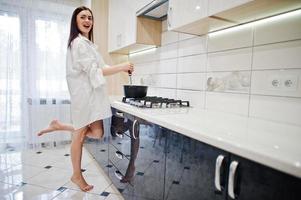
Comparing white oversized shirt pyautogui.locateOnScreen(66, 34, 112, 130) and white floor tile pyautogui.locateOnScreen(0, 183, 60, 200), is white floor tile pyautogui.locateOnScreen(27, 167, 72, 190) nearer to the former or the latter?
white floor tile pyautogui.locateOnScreen(0, 183, 60, 200)

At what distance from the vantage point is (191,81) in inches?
68.0

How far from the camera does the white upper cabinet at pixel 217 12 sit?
984 millimetres

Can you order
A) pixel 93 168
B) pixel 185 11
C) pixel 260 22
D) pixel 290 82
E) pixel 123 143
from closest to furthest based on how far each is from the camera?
pixel 290 82 → pixel 260 22 → pixel 185 11 → pixel 123 143 → pixel 93 168

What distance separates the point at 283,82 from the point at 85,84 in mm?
1345

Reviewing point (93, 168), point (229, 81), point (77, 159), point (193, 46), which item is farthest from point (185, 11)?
point (93, 168)

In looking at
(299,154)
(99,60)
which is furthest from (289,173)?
(99,60)

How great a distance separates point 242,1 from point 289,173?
772 mm

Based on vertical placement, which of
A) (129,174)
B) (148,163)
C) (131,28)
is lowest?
(129,174)

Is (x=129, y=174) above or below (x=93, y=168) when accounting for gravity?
above

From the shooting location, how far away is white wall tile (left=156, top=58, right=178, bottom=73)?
195 cm

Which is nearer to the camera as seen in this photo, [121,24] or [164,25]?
[164,25]

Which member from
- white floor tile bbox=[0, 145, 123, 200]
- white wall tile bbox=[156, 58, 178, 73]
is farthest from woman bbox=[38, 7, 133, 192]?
white wall tile bbox=[156, 58, 178, 73]

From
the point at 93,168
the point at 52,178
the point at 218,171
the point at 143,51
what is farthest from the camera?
the point at 143,51

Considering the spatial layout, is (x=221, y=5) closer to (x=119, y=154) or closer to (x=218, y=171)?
(x=218, y=171)
